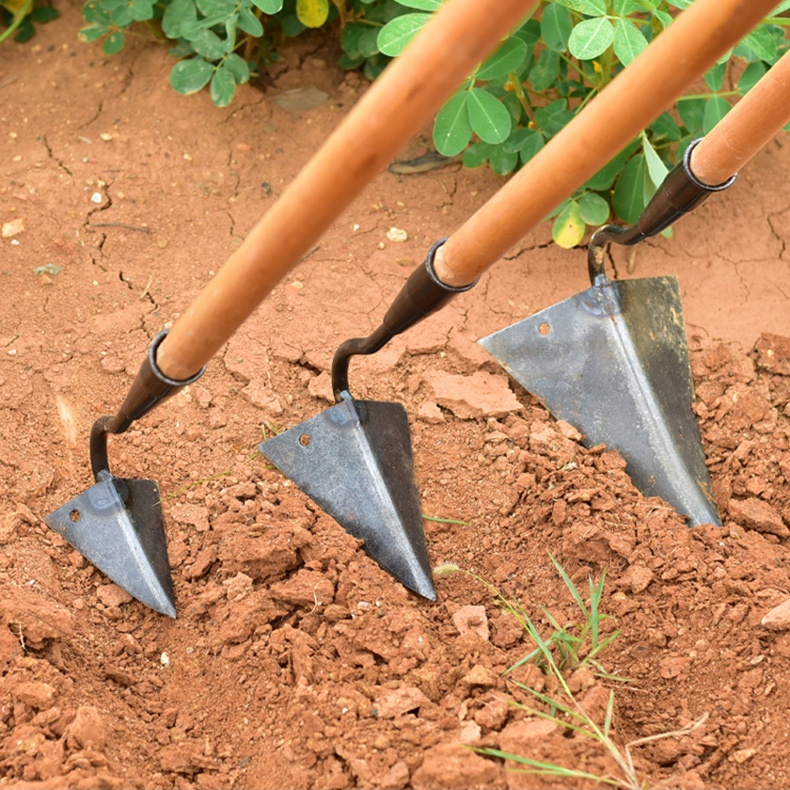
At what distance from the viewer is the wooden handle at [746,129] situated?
1.85 meters

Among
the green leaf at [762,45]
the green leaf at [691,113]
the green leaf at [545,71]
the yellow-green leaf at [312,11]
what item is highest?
the yellow-green leaf at [312,11]

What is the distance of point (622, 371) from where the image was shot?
2467 millimetres

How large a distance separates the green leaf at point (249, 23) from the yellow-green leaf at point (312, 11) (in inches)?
10.2

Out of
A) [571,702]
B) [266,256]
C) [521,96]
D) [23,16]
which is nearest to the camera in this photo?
[266,256]

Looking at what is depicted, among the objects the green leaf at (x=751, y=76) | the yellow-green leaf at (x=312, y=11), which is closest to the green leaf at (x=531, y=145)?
the green leaf at (x=751, y=76)

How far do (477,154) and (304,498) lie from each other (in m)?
1.31

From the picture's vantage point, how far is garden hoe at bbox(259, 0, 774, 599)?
135cm

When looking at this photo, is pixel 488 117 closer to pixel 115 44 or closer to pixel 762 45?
pixel 762 45

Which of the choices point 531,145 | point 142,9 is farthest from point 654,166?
point 142,9

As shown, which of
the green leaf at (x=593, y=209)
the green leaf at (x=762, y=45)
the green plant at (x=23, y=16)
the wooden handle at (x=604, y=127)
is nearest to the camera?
the wooden handle at (x=604, y=127)

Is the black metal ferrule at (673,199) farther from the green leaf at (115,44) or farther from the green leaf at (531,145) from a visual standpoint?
the green leaf at (115,44)

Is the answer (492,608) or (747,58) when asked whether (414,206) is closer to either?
(747,58)

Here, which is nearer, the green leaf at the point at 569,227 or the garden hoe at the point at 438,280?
the garden hoe at the point at 438,280

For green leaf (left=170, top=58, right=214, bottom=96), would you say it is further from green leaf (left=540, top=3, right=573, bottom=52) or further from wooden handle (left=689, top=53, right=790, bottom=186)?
wooden handle (left=689, top=53, right=790, bottom=186)
